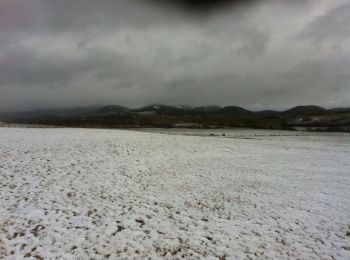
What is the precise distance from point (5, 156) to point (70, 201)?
434 inches

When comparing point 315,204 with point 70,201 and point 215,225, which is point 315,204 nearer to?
point 215,225

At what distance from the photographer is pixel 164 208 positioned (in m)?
11.6

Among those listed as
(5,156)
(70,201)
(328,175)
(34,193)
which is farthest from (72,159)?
(328,175)

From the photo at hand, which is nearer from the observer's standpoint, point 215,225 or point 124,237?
point 124,237

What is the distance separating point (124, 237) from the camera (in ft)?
29.0

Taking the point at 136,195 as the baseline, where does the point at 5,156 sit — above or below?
above

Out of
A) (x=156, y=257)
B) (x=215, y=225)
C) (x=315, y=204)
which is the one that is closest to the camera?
(x=156, y=257)

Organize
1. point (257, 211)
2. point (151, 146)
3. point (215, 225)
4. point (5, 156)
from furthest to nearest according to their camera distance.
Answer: point (151, 146) < point (5, 156) < point (257, 211) < point (215, 225)

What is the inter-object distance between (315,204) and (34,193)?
48.8ft

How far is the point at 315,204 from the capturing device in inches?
505

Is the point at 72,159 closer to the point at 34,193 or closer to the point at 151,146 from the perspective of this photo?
the point at 34,193

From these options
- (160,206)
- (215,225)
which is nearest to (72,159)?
(160,206)

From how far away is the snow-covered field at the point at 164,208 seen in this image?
8.26 meters

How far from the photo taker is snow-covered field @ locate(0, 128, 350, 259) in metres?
8.26
